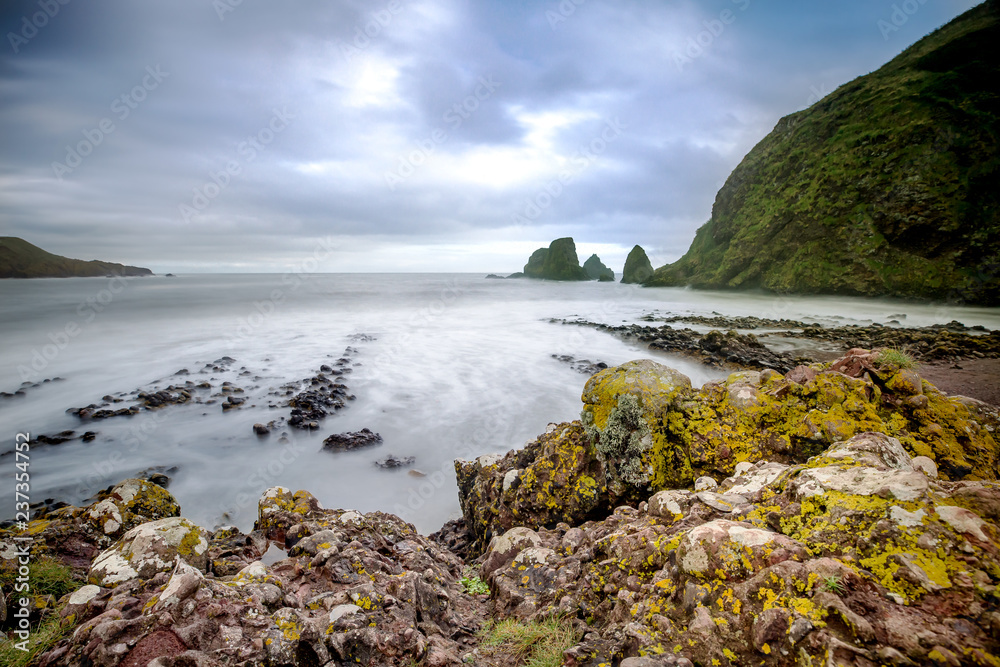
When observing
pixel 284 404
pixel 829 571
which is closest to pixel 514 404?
pixel 284 404

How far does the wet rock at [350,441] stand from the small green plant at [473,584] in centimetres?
621

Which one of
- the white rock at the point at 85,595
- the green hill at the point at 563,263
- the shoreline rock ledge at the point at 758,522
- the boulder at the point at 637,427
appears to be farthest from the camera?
the green hill at the point at 563,263

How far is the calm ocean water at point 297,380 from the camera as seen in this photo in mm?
8422

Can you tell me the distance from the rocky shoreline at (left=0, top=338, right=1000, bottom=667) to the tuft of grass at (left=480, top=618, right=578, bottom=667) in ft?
0.17

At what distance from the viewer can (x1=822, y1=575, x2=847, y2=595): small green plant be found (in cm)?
206

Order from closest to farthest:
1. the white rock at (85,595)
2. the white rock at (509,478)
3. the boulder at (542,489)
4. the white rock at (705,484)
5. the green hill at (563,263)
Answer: the white rock at (85,595) < the white rock at (705,484) < the boulder at (542,489) < the white rock at (509,478) < the green hill at (563,263)

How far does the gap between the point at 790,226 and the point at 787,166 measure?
11182 millimetres

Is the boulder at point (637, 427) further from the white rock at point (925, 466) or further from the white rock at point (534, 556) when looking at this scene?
the white rock at point (925, 466)

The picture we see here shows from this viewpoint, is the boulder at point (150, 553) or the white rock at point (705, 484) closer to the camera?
the boulder at point (150, 553)

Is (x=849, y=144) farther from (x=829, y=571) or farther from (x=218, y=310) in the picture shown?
(x=218, y=310)

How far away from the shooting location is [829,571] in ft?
7.08

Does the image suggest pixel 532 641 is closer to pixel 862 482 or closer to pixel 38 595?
pixel 862 482

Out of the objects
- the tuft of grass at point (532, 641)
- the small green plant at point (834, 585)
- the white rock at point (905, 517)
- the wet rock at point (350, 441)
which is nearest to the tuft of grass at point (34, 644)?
the tuft of grass at point (532, 641)

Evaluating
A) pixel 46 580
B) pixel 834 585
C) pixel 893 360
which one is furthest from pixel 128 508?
pixel 893 360
